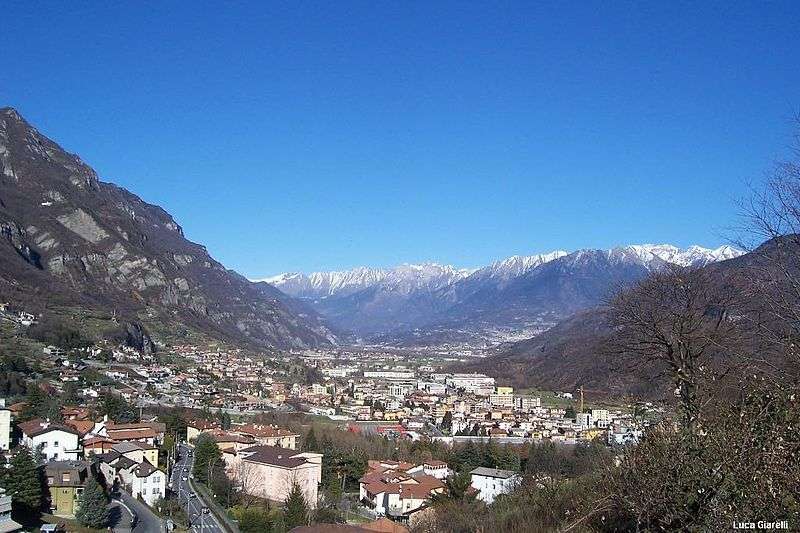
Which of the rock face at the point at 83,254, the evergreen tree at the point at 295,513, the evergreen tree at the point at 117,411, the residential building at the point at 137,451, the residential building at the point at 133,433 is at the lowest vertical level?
the evergreen tree at the point at 295,513

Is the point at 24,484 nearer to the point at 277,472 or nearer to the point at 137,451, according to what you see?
the point at 137,451

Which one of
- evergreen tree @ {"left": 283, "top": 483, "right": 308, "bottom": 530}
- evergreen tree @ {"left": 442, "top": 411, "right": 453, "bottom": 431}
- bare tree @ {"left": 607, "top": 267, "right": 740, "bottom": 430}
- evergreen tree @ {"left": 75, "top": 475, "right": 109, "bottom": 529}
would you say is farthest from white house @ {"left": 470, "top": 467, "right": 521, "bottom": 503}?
evergreen tree @ {"left": 442, "top": 411, "right": 453, "bottom": 431}

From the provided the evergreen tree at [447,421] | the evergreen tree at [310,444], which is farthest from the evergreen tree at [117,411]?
the evergreen tree at [447,421]

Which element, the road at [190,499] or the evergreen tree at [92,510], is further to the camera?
the road at [190,499]

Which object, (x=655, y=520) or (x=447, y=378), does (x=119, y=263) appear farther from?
(x=655, y=520)

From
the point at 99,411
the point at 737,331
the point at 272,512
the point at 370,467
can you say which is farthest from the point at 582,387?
the point at 737,331

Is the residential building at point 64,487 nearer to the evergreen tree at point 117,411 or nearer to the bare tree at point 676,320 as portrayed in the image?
the evergreen tree at point 117,411

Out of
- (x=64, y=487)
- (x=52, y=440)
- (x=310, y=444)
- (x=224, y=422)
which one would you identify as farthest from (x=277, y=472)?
(x=224, y=422)

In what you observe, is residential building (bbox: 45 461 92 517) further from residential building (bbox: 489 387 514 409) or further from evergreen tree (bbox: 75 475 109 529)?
residential building (bbox: 489 387 514 409)
